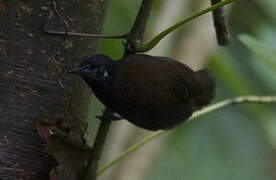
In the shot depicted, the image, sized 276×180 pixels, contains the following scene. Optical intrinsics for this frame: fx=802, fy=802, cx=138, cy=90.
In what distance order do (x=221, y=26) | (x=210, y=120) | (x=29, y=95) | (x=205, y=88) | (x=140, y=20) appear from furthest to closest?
1. (x=210, y=120)
2. (x=205, y=88)
3. (x=221, y=26)
4. (x=29, y=95)
5. (x=140, y=20)

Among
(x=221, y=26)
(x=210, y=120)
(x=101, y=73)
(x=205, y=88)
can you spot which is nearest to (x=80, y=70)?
(x=101, y=73)

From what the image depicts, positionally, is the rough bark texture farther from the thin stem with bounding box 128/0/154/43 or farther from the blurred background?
the blurred background

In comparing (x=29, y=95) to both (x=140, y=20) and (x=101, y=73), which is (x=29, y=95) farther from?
(x=140, y=20)

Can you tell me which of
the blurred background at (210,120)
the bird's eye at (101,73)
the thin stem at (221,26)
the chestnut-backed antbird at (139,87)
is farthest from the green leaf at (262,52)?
the blurred background at (210,120)

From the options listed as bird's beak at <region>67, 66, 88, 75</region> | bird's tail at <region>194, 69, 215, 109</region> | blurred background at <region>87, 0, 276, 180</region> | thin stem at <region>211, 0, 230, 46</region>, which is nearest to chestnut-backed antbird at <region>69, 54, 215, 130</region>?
bird's beak at <region>67, 66, 88, 75</region>

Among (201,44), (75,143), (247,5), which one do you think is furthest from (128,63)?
(247,5)

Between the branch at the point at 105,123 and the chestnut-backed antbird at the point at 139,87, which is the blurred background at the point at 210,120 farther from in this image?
the branch at the point at 105,123

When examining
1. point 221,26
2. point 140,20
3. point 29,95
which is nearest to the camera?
point 140,20
